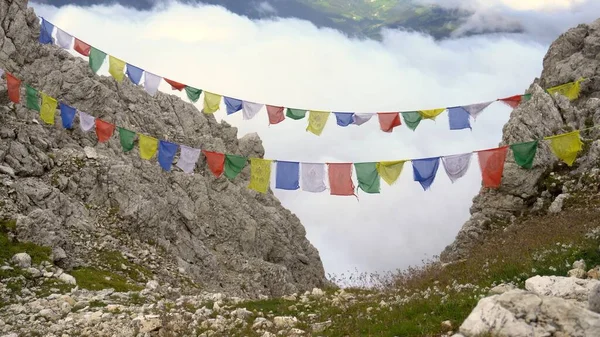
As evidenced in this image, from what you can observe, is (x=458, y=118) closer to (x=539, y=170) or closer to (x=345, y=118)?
(x=539, y=170)

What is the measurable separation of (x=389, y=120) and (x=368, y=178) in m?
8.33

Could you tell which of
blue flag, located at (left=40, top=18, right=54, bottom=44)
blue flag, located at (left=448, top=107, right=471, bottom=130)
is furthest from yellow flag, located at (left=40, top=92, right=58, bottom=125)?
blue flag, located at (left=448, top=107, right=471, bottom=130)

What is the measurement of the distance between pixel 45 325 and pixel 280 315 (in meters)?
8.17

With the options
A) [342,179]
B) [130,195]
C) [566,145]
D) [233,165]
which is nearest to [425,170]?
[342,179]

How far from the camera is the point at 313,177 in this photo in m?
27.0

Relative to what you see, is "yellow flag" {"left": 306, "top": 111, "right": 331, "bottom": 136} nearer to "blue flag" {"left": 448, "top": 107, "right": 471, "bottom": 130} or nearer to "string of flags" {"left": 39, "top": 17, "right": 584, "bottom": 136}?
"string of flags" {"left": 39, "top": 17, "right": 584, "bottom": 136}

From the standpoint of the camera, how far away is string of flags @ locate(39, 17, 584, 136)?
33.1m

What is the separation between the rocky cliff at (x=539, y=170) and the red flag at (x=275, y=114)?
43.0ft

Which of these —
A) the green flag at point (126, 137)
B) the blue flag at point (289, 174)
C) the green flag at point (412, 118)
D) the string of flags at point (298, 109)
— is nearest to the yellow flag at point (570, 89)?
the string of flags at point (298, 109)

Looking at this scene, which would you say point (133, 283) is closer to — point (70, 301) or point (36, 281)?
point (36, 281)

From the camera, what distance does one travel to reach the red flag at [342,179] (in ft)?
86.2

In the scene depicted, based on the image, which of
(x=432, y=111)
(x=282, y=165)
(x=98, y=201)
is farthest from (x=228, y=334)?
(x=98, y=201)

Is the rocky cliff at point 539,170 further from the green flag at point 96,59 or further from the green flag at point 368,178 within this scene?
the green flag at point 96,59

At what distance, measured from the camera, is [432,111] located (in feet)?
107
